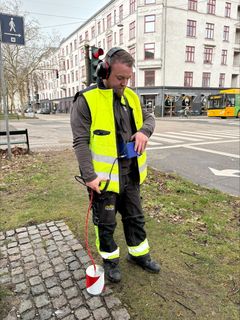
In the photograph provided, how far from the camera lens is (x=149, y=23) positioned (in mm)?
35969

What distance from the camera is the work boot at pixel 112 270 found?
7.87 ft

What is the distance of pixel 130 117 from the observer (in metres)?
2.33

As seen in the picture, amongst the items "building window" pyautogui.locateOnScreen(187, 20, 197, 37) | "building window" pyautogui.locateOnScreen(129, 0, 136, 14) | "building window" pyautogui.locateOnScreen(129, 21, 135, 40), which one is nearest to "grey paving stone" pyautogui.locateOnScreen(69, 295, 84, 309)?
"building window" pyautogui.locateOnScreen(129, 21, 135, 40)

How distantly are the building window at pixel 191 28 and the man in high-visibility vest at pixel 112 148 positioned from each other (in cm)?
4048

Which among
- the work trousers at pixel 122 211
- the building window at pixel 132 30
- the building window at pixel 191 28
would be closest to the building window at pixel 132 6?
the building window at pixel 132 30

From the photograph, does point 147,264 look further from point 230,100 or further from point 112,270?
point 230,100

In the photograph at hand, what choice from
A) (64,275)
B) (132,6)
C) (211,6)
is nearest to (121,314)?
(64,275)

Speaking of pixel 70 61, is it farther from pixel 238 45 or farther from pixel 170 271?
pixel 170 271

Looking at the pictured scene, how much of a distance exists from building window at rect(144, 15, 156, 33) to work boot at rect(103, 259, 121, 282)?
127 feet

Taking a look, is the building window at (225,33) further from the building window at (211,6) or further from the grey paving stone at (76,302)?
the grey paving stone at (76,302)

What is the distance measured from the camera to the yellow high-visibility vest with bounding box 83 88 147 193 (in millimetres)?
2086

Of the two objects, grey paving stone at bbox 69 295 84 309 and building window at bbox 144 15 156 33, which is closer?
grey paving stone at bbox 69 295 84 309

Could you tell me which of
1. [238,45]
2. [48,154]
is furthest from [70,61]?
[48,154]

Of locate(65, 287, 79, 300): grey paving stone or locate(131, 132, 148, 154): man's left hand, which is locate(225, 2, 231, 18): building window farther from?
locate(65, 287, 79, 300): grey paving stone
